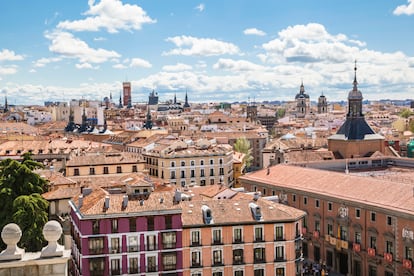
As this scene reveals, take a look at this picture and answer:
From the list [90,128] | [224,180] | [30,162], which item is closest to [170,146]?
[224,180]

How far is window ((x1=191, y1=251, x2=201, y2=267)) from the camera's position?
4256 centimetres

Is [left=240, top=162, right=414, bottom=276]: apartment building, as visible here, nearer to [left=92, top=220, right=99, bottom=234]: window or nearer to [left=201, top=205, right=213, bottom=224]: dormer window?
[left=201, top=205, right=213, bottom=224]: dormer window

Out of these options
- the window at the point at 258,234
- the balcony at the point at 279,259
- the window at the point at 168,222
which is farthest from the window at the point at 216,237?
the balcony at the point at 279,259

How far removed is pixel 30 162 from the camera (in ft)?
174

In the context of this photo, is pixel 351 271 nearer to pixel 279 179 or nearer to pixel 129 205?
pixel 279 179

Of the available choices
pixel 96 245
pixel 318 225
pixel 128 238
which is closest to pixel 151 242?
pixel 128 238

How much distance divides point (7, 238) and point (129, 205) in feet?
105

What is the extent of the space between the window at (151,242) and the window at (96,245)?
327 centimetres

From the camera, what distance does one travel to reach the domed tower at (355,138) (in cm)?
8025

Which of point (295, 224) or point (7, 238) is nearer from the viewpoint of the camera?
point (7, 238)

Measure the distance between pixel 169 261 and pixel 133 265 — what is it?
2621 mm

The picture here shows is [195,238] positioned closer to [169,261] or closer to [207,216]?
[207,216]

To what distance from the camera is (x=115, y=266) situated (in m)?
40.4

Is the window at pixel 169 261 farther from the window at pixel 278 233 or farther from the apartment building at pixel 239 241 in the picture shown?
the window at pixel 278 233
